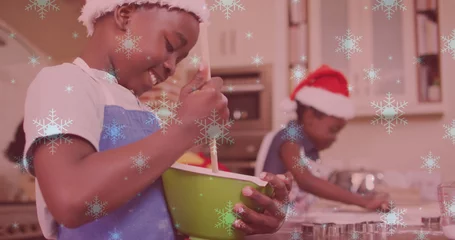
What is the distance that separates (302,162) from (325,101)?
0.21m

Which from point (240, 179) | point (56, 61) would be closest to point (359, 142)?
point (56, 61)

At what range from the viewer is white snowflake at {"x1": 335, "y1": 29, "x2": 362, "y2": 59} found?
1.51 m

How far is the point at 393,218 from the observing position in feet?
1.98

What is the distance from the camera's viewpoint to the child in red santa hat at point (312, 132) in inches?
36.4

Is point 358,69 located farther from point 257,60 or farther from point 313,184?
point 313,184

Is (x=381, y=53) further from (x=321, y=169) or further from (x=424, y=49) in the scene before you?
(x=321, y=169)

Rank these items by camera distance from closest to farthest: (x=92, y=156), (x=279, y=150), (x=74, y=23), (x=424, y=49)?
(x=92, y=156)
(x=74, y=23)
(x=279, y=150)
(x=424, y=49)

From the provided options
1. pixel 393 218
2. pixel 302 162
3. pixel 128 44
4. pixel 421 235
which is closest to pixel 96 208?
pixel 128 44

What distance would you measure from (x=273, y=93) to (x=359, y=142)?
33 centimetres

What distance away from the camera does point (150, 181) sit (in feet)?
0.99

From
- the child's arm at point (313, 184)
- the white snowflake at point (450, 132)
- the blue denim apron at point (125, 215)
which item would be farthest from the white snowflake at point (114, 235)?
the white snowflake at point (450, 132)

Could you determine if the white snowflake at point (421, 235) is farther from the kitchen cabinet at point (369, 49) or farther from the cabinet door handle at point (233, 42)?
the cabinet door handle at point (233, 42)
